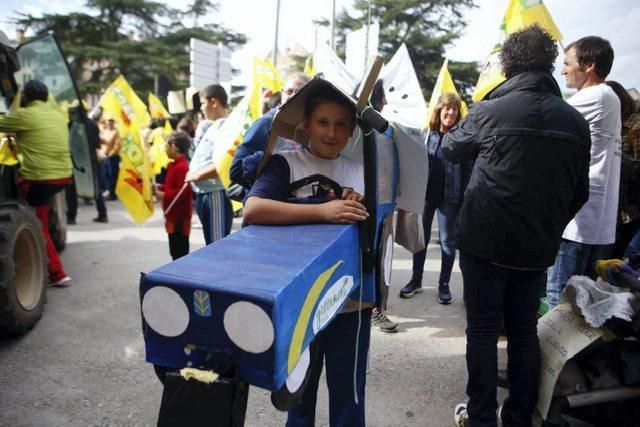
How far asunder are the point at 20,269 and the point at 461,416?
11.5 feet

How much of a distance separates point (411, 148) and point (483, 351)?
109 cm

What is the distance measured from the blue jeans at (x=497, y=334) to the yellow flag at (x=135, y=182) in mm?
3307

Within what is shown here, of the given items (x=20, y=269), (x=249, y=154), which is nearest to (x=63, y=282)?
(x=20, y=269)

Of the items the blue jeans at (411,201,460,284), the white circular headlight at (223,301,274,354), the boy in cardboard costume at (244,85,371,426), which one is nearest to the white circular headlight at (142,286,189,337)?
the white circular headlight at (223,301,274,354)

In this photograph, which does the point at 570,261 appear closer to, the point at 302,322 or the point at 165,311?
the point at 302,322

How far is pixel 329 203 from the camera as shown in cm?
139

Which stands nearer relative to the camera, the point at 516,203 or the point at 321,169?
the point at 321,169

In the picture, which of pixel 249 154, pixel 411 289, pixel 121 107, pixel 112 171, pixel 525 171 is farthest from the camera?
pixel 112 171

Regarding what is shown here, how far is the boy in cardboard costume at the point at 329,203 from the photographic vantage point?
1.39 metres

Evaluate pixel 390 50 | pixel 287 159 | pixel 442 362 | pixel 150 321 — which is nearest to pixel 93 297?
pixel 442 362

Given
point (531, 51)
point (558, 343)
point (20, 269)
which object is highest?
point (531, 51)

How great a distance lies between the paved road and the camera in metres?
2.53

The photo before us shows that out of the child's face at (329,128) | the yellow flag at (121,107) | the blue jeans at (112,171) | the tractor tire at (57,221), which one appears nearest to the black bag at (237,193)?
the child's face at (329,128)

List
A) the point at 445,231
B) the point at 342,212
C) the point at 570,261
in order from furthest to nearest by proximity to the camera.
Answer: the point at 445,231 → the point at 570,261 → the point at 342,212
